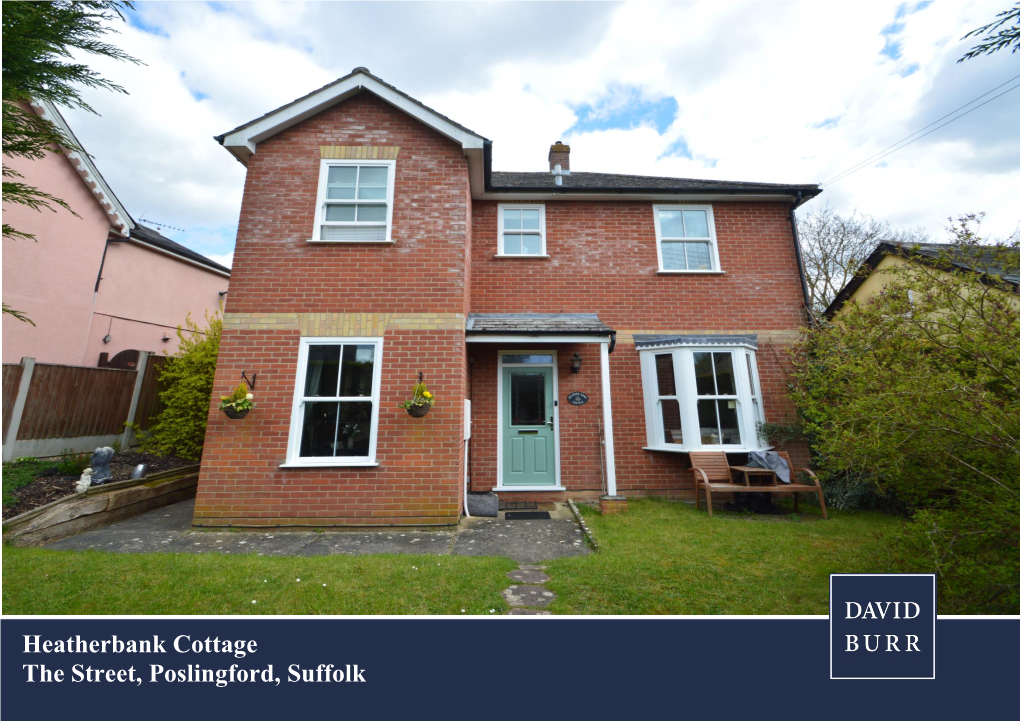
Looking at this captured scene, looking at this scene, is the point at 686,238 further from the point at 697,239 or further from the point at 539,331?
the point at 539,331

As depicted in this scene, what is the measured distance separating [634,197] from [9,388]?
38.3 feet

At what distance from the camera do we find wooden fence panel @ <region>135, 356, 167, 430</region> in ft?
28.5

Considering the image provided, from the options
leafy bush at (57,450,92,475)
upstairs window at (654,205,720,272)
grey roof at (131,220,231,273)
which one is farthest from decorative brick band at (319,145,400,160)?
grey roof at (131,220,231,273)

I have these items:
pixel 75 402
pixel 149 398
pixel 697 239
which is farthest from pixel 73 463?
pixel 697 239

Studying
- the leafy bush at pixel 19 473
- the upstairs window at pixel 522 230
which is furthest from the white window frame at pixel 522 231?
the leafy bush at pixel 19 473

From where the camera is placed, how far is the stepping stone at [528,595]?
3.66 m

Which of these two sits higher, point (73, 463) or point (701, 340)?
point (701, 340)

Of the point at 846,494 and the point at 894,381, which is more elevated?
the point at 894,381

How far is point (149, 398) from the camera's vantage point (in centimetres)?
879

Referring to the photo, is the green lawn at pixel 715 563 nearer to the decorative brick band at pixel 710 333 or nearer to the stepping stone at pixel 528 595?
the stepping stone at pixel 528 595

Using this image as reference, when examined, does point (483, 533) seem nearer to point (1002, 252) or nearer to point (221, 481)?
point (221, 481)

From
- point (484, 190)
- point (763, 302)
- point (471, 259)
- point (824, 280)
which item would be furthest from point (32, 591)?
point (824, 280)

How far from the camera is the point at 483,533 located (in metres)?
5.83

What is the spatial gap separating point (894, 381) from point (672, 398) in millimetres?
4317
